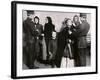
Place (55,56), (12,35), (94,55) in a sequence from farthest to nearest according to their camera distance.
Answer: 1. (94,55)
2. (55,56)
3. (12,35)

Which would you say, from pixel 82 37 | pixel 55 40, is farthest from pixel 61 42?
pixel 82 37

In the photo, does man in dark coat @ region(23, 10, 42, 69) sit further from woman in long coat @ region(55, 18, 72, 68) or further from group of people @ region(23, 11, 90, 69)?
woman in long coat @ region(55, 18, 72, 68)

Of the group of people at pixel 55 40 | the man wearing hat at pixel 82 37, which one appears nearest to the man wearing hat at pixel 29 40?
the group of people at pixel 55 40

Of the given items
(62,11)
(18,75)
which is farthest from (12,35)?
(62,11)

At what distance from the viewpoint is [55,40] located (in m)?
1.62

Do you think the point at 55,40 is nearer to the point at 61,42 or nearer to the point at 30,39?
the point at 61,42

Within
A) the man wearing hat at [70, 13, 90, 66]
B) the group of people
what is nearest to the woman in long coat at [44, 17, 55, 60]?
the group of people

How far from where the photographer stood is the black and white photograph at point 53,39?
1518 mm

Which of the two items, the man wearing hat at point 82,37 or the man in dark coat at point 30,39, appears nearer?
the man in dark coat at point 30,39

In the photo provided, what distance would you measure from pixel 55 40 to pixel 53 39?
0.06 feet

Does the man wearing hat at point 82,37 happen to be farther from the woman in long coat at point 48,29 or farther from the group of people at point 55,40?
the woman in long coat at point 48,29

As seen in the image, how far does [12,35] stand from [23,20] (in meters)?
0.13

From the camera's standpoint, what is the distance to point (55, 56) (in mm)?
1621
